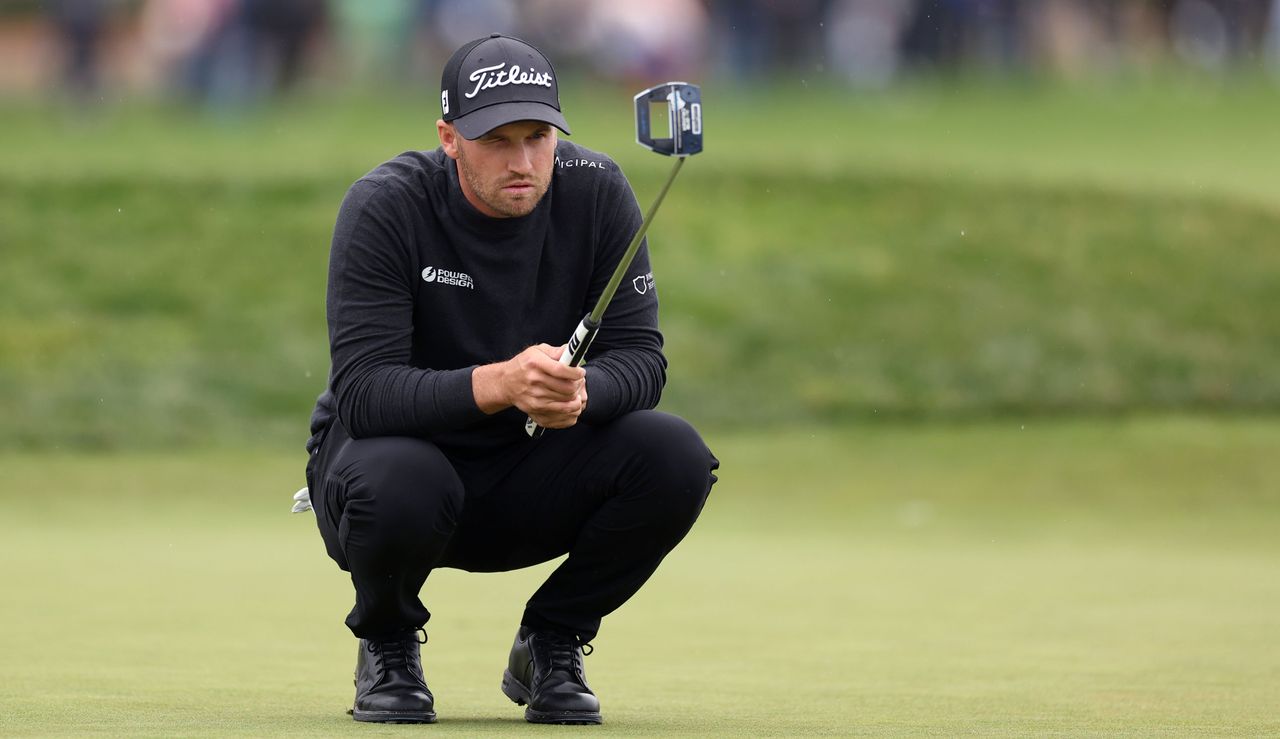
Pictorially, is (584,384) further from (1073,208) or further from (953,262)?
(1073,208)

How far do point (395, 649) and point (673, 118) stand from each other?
4.20ft

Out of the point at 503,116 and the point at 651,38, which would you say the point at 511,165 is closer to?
the point at 503,116

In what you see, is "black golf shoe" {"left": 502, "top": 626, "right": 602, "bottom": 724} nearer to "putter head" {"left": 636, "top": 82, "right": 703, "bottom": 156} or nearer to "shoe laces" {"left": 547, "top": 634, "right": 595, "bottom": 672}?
"shoe laces" {"left": 547, "top": 634, "right": 595, "bottom": 672}

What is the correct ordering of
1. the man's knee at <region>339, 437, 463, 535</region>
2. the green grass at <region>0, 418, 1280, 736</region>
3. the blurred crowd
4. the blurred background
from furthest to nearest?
the blurred crowd
the blurred background
the green grass at <region>0, 418, 1280, 736</region>
the man's knee at <region>339, 437, 463, 535</region>

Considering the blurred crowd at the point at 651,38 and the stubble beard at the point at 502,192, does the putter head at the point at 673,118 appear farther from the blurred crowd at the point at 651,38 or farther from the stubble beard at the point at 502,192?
the blurred crowd at the point at 651,38

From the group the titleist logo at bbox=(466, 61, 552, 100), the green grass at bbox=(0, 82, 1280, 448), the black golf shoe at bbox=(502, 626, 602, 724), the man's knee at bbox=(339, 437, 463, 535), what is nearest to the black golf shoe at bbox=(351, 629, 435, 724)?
the black golf shoe at bbox=(502, 626, 602, 724)

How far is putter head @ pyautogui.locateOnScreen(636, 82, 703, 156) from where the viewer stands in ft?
14.1

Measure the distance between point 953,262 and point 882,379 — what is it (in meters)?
1.77

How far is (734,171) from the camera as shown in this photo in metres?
17.1

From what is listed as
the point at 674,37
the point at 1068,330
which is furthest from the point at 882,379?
the point at 674,37

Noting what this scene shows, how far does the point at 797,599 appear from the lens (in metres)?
7.25

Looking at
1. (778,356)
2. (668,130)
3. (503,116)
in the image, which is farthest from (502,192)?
(778,356)

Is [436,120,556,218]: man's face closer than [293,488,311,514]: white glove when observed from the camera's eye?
Yes

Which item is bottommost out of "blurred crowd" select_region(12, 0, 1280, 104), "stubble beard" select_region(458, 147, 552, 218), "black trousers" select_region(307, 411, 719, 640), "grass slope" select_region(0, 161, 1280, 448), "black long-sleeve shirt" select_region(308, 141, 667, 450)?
"black trousers" select_region(307, 411, 719, 640)
